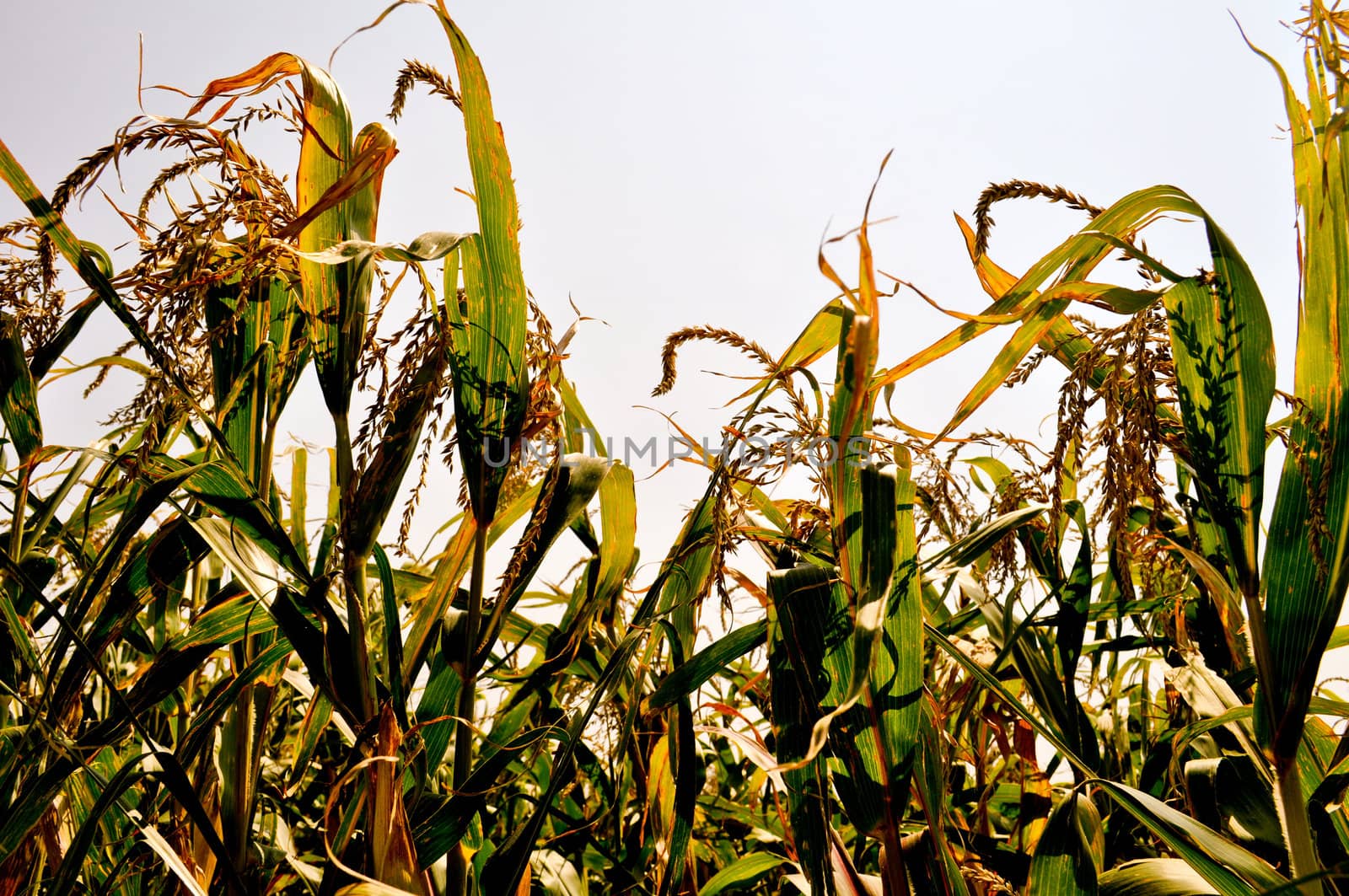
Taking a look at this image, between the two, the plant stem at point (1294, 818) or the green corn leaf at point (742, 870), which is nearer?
the plant stem at point (1294, 818)

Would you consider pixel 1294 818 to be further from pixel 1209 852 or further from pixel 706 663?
pixel 706 663

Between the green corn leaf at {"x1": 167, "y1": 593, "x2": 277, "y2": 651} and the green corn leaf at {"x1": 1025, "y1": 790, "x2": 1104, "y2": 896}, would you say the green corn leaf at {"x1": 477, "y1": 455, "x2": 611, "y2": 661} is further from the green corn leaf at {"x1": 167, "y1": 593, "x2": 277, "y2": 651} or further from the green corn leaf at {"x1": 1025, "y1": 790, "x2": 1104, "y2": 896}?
the green corn leaf at {"x1": 1025, "y1": 790, "x2": 1104, "y2": 896}

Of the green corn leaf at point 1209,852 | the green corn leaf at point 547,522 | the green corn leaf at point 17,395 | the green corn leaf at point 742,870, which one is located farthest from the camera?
the green corn leaf at point 742,870

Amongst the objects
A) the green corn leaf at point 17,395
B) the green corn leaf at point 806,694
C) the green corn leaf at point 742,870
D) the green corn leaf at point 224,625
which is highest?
the green corn leaf at point 17,395

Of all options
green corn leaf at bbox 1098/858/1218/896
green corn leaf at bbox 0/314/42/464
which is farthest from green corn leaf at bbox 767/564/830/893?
green corn leaf at bbox 0/314/42/464

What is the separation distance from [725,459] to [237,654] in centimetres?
55

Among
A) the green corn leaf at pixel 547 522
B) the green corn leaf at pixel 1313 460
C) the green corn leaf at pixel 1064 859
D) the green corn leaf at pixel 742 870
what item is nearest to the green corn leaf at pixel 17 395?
the green corn leaf at pixel 547 522

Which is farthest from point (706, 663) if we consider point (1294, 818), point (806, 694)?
point (1294, 818)

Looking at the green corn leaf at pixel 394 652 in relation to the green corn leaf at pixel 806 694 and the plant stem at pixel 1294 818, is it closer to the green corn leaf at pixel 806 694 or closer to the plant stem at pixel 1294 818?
the green corn leaf at pixel 806 694

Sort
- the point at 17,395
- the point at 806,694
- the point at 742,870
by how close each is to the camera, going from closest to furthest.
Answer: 1. the point at 806,694
2. the point at 17,395
3. the point at 742,870

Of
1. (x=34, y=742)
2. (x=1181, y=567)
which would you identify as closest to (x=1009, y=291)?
(x=1181, y=567)

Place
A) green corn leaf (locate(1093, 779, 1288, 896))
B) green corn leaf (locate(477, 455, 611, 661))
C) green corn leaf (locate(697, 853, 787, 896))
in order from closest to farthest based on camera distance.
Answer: green corn leaf (locate(1093, 779, 1288, 896)), green corn leaf (locate(477, 455, 611, 661)), green corn leaf (locate(697, 853, 787, 896))

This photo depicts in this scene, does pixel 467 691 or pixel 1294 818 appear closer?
pixel 1294 818

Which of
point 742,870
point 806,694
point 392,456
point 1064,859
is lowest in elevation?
point 742,870
